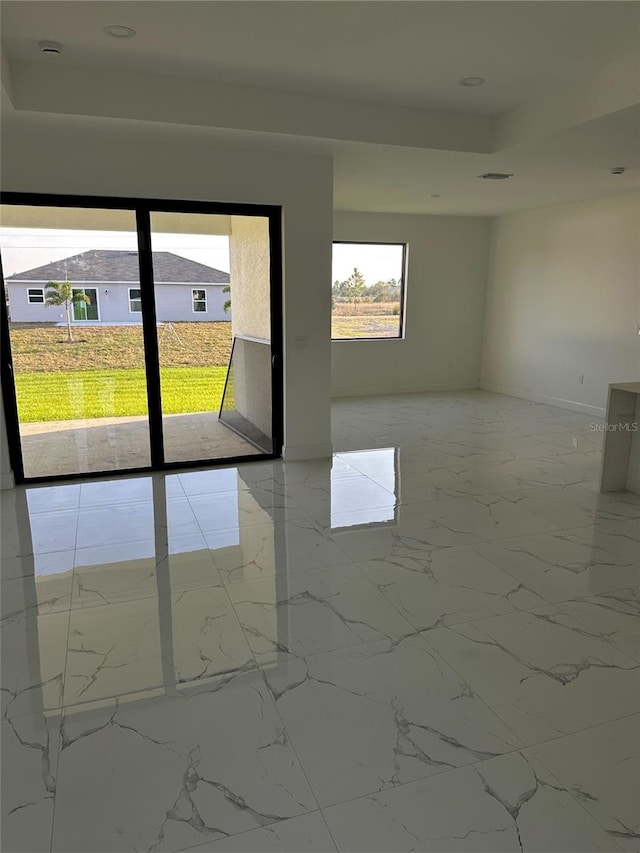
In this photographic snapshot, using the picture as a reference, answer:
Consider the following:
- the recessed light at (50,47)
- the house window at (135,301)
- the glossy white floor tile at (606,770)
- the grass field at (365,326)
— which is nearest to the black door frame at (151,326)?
the house window at (135,301)

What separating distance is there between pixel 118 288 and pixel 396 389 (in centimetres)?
502

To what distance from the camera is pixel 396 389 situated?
875 cm

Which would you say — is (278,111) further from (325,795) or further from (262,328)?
(325,795)

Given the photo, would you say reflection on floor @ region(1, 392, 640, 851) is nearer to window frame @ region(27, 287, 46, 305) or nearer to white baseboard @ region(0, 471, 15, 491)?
white baseboard @ region(0, 471, 15, 491)

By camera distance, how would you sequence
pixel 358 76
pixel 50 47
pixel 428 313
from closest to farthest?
pixel 50 47 < pixel 358 76 < pixel 428 313

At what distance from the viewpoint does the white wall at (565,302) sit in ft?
21.9

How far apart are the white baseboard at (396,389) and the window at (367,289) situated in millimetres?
769

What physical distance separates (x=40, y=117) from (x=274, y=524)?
3017 millimetres

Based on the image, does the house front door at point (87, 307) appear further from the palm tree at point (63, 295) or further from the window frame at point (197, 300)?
the window frame at point (197, 300)

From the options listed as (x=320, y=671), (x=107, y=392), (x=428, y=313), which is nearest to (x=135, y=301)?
(x=107, y=392)

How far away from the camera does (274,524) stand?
3842 millimetres

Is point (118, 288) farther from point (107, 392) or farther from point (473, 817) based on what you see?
point (473, 817)

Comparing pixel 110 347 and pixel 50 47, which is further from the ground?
pixel 50 47

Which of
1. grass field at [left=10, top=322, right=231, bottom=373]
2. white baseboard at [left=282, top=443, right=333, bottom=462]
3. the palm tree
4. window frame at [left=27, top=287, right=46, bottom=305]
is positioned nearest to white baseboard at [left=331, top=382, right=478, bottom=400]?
white baseboard at [left=282, top=443, right=333, bottom=462]
